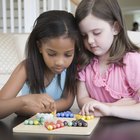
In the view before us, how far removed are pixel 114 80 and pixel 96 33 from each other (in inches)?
7.3

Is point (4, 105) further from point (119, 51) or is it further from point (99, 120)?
point (119, 51)

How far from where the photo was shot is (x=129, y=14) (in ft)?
25.6

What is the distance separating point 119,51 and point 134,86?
13 cm

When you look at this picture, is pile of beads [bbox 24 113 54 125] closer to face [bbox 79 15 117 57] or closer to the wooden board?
the wooden board

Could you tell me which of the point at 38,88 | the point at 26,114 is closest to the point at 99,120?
the point at 26,114

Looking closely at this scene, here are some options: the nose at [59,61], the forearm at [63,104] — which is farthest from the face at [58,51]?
the forearm at [63,104]

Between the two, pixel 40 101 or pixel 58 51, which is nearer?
pixel 40 101

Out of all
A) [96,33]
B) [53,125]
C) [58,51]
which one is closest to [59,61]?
[58,51]

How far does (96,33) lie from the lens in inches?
40.6

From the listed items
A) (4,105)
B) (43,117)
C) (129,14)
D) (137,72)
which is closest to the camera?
(43,117)

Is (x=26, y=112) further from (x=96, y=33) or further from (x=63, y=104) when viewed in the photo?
(x=96, y=33)

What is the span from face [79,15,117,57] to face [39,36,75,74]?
0.06m

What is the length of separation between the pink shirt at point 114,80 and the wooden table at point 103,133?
0.24 m

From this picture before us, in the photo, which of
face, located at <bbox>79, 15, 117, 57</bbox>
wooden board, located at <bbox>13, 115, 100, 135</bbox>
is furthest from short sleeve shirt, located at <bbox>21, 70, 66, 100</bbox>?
wooden board, located at <bbox>13, 115, 100, 135</bbox>
